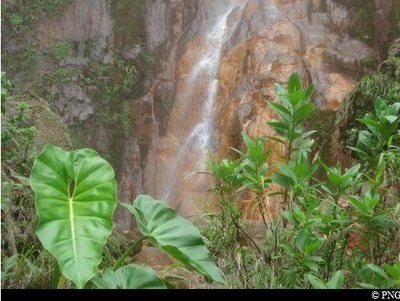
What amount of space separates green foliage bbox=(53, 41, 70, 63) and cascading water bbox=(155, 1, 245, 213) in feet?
9.63

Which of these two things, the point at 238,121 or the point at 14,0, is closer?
the point at 238,121

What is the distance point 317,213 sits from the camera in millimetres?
2273

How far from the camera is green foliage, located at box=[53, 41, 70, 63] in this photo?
36.3 feet

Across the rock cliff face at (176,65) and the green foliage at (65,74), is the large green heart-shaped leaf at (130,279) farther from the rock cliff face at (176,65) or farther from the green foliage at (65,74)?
the green foliage at (65,74)

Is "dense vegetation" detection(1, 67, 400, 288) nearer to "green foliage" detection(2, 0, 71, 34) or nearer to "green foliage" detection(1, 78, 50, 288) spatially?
"green foliage" detection(1, 78, 50, 288)

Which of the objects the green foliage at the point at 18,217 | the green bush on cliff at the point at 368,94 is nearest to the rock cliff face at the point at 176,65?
the green bush on cliff at the point at 368,94

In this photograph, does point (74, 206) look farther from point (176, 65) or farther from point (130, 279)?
point (176, 65)

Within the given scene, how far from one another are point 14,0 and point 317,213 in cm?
1067

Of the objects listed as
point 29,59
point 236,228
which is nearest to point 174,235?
point 236,228

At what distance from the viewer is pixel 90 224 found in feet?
6.37

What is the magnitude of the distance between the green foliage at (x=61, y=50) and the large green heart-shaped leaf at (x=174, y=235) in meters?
9.63

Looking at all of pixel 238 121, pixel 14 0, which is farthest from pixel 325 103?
pixel 14 0

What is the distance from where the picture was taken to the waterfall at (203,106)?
1031 centimetres
